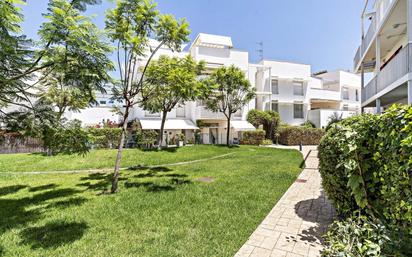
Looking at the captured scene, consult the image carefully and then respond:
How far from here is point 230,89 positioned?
2800 centimetres

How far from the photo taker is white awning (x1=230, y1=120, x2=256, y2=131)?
3357 cm

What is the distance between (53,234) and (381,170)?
7810mm

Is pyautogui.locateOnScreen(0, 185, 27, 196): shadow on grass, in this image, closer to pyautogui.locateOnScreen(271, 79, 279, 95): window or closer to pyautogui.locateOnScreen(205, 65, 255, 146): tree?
pyautogui.locateOnScreen(205, 65, 255, 146): tree

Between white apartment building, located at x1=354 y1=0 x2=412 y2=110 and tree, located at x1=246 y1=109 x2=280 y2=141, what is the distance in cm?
1636

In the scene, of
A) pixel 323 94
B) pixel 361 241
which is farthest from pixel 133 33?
pixel 323 94

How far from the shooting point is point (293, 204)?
788 cm

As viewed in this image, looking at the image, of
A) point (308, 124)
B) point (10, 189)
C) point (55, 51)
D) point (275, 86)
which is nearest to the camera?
point (55, 51)

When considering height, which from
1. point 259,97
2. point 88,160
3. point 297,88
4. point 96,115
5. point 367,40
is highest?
point 297,88

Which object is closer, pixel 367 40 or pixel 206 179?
pixel 206 179

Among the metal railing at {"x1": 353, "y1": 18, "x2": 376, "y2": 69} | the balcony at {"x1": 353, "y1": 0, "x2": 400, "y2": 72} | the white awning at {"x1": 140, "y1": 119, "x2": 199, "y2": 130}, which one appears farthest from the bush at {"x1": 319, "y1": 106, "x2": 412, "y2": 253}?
the white awning at {"x1": 140, "y1": 119, "x2": 199, "y2": 130}

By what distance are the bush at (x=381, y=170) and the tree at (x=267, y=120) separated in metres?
31.4

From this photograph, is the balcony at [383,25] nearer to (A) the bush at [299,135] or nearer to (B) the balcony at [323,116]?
(A) the bush at [299,135]

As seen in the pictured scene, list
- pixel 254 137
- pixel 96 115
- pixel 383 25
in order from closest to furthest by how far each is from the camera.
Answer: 1. pixel 383 25
2. pixel 254 137
3. pixel 96 115

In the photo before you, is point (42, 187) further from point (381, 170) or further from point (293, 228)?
point (381, 170)
